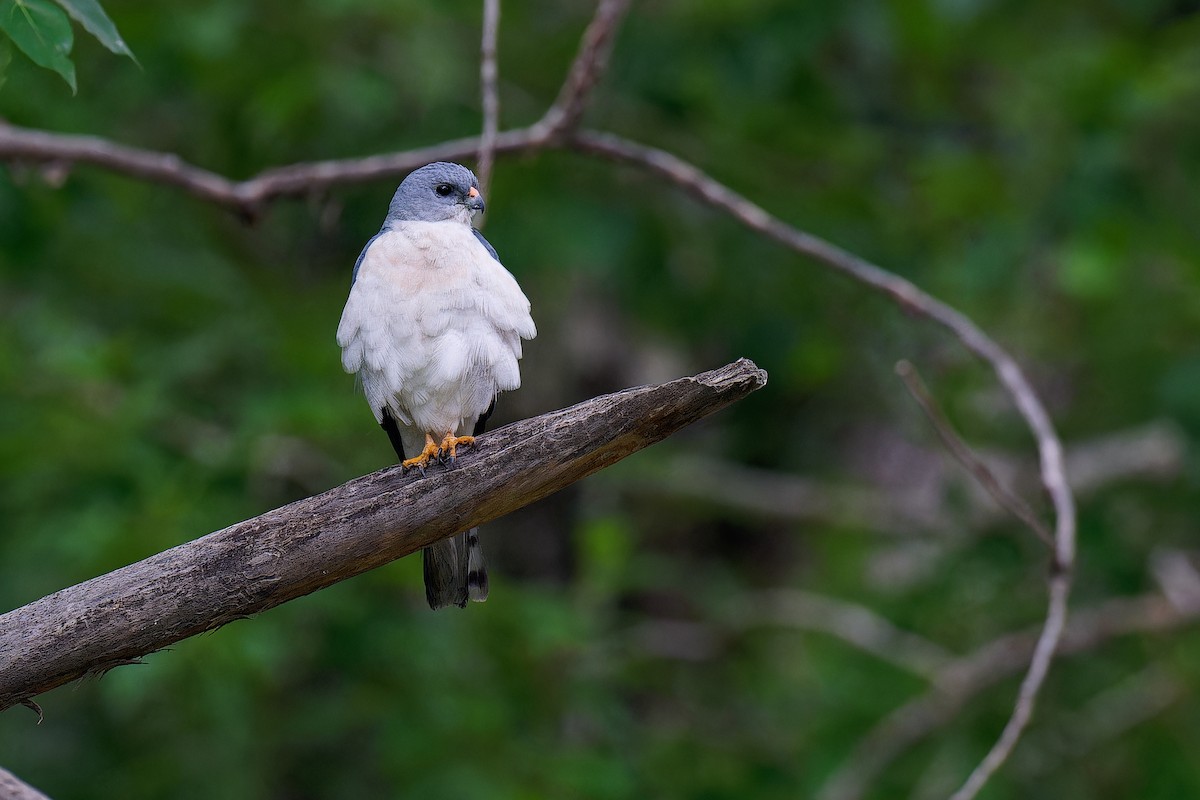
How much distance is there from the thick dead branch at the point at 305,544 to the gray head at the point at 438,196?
1206 mm

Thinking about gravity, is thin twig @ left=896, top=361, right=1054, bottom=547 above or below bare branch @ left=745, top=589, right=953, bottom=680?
below

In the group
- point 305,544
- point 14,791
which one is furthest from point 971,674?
point 14,791

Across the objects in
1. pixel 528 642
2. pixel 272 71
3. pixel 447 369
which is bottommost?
pixel 447 369

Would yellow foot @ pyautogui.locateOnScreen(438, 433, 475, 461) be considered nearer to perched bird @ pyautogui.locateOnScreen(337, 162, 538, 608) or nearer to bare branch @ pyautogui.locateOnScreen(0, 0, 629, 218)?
perched bird @ pyautogui.locateOnScreen(337, 162, 538, 608)

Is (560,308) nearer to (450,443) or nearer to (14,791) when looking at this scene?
(450,443)

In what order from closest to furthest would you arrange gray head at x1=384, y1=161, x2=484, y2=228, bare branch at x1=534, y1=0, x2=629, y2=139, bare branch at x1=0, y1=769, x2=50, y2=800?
1. bare branch at x1=0, y1=769, x2=50, y2=800
2. gray head at x1=384, y1=161, x2=484, y2=228
3. bare branch at x1=534, y1=0, x2=629, y2=139

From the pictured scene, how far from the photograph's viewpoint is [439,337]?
3451 millimetres

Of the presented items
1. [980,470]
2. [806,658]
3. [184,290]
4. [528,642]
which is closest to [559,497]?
[806,658]

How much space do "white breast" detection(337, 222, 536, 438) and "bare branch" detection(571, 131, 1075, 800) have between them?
53.8 inches

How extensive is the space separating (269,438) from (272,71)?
5.72 ft

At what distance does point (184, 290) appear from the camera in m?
6.07

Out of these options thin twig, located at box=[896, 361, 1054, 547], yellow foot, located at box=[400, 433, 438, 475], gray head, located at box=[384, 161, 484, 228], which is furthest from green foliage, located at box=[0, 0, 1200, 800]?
thin twig, located at box=[896, 361, 1054, 547]

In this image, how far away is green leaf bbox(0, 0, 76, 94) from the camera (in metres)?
2.88

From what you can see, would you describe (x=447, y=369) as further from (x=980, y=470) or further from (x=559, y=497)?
(x=559, y=497)
